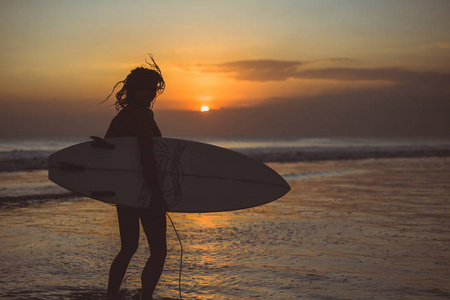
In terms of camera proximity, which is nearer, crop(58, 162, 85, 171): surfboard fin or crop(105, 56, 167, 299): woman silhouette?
crop(105, 56, 167, 299): woman silhouette

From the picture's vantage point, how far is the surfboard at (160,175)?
317 centimetres

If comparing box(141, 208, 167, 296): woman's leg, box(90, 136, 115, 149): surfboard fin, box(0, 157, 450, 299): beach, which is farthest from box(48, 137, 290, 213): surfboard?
box(0, 157, 450, 299): beach

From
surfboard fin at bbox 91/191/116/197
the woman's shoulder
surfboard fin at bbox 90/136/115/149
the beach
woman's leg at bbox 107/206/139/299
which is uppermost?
the woman's shoulder

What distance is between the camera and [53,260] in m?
4.48

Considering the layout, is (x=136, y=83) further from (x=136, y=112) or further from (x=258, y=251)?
(x=258, y=251)

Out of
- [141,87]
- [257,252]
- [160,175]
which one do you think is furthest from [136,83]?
[257,252]

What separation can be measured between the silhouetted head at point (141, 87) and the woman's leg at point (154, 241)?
734mm

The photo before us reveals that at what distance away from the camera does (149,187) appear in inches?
118

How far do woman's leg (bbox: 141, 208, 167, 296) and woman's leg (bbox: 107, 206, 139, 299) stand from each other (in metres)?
0.08

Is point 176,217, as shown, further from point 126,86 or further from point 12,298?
point 126,86

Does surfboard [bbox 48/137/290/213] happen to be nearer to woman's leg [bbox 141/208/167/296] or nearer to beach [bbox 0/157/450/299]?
woman's leg [bbox 141/208/167/296]

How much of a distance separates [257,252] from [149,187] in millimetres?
2194

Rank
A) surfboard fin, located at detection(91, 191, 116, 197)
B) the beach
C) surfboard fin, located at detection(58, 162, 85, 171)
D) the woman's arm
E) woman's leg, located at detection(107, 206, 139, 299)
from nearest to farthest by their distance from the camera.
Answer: the woman's arm → woman's leg, located at detection(107, 206, 139, 299) → surfboard fin, located at detection(91, 191, 116, 197) → surfboard fin, located at detection(58, 162, 85, 171) → the beach

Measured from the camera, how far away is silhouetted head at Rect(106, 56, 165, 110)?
3010 mm
